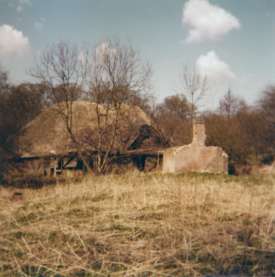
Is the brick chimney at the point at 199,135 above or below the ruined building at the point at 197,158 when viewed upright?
above

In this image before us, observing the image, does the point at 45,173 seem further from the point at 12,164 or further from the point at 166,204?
the point at 166,204

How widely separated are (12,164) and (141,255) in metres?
20.3

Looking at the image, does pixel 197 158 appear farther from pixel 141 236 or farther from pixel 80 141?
pixel 141 236

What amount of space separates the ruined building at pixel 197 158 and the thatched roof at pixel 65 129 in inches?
149

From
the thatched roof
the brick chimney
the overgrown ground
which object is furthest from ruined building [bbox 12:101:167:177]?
the overgrown ground

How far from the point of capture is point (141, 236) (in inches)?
194

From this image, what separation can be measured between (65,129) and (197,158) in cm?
915

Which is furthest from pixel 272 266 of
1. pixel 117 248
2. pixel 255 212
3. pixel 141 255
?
pixel 255 212

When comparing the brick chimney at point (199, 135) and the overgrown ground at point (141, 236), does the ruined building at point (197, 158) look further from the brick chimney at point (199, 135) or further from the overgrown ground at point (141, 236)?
the overgrown ground at point (141, 236)

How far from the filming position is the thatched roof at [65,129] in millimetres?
22766

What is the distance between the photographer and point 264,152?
30.0m

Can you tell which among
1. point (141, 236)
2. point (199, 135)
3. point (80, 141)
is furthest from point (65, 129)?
point (141, 236)

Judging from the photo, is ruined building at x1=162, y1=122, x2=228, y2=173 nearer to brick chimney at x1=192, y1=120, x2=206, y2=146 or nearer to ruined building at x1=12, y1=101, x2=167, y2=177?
brick chimney at x1=192, y1=120, x2=206, y2=146

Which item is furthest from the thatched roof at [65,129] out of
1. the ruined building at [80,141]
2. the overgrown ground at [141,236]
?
the overgrown ground at [141,236]
